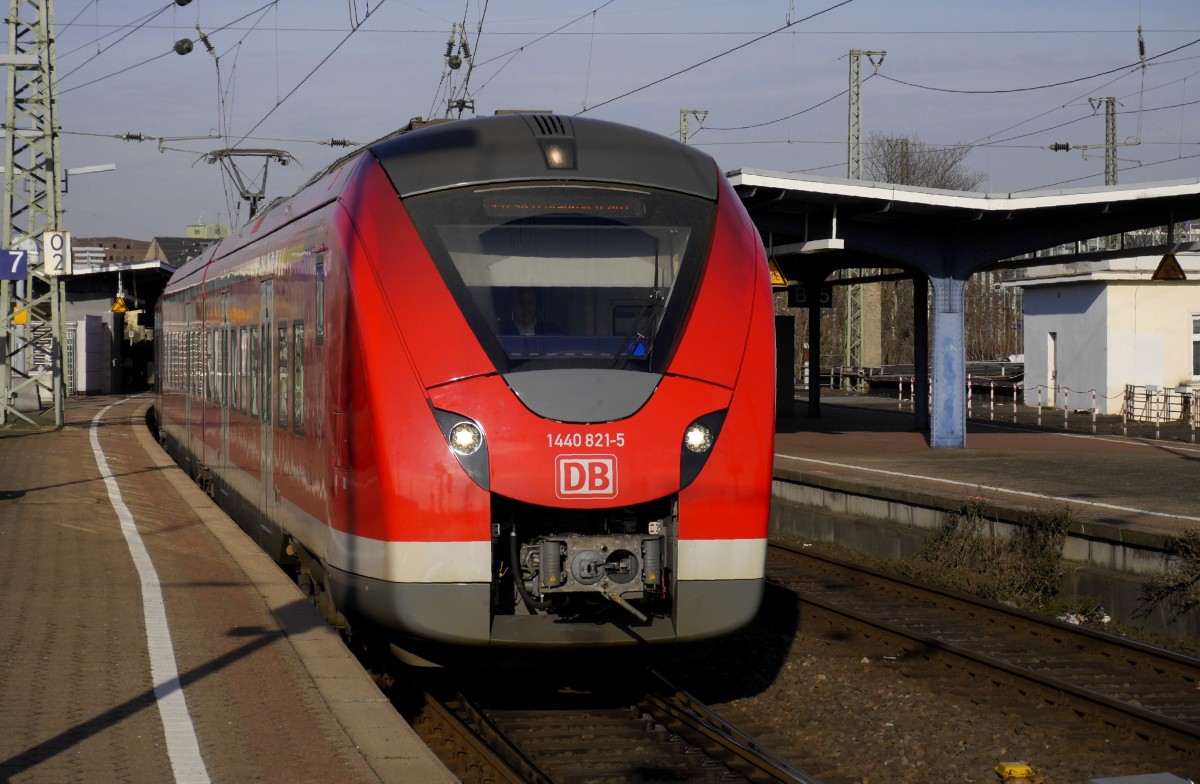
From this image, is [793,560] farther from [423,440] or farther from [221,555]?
[423,440]

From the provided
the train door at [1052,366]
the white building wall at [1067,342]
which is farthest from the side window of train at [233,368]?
the train door at [1052,366]

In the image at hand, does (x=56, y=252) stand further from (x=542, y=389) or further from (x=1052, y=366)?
(x=1052, y=366)

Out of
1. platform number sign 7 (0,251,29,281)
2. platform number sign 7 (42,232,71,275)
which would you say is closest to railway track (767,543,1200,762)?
platform number sign 7 (0,251,29,281)

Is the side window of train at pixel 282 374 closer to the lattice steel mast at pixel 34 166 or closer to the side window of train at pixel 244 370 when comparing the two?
the side window of train at pixel 244 370

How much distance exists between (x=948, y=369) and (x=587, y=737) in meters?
16.3

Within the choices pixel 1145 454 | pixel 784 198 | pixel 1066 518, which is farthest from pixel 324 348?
pixel 1145 454

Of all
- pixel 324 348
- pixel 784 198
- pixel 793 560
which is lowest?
pixel 793 560

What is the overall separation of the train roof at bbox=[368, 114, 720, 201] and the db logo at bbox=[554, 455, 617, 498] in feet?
5.45

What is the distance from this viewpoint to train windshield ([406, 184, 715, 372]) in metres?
7.18

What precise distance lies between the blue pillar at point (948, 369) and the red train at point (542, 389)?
15.5 metres

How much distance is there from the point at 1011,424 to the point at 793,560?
17.4 m

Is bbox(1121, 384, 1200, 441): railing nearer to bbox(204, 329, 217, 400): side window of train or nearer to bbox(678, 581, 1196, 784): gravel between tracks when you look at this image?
bbox(204, 329, 217, 400): side window of train

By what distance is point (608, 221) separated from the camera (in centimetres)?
759

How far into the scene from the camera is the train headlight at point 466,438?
6801 mm
